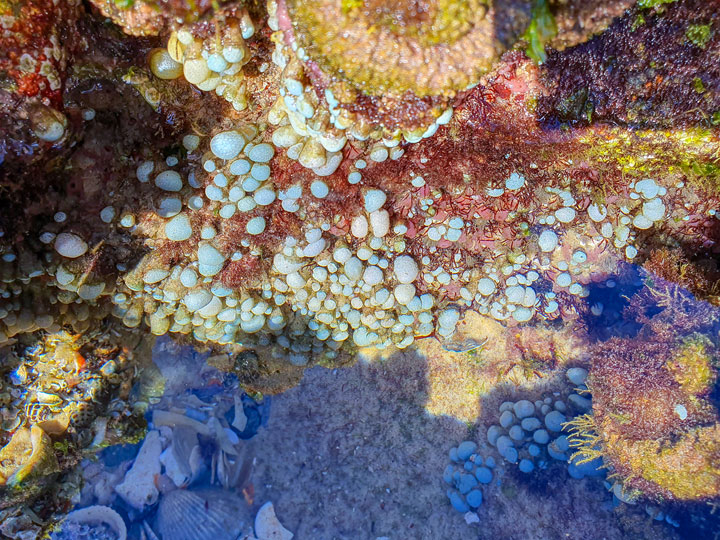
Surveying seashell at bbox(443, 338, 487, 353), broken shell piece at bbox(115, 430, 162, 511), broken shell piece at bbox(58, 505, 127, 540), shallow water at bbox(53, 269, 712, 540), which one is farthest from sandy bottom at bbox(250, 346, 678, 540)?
broken shell piece at bbox(58, 505, 127, 540)

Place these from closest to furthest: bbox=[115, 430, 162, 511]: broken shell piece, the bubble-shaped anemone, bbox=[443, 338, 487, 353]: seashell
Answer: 1. the bubble-shaped anemone
2. bbox=[443, 338, 487, 353]: seashell
3. bbox=[115, 430, 162, 511]: broken shell piece

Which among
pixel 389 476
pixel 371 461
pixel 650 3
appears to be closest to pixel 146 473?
pixel 371 461

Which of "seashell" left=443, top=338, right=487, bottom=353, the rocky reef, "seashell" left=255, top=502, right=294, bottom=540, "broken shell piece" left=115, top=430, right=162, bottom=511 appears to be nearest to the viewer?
the rocky reef

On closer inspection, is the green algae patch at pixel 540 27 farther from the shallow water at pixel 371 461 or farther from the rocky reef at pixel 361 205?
the shallow water at pixel 371 461

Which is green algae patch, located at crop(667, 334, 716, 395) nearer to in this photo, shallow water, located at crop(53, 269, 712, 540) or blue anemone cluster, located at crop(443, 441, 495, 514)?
shallow water, located at crop(53, 269, 712, 540)

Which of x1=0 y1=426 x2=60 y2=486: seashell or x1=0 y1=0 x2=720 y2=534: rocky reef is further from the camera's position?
x1=0 y1=426 x2=60 y2=486: seashell

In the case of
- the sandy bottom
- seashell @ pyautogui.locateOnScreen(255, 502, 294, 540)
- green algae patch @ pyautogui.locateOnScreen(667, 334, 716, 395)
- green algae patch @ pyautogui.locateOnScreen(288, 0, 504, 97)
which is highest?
green algae patch @ pyautogui.locateOnScreen(288, 0, 504, 97)

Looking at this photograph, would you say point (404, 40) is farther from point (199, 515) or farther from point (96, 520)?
point (96, 520)
